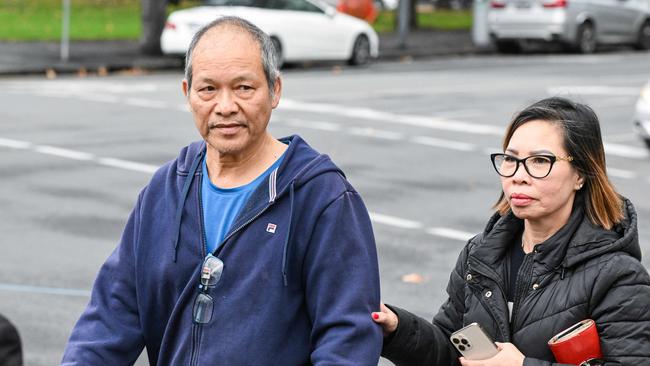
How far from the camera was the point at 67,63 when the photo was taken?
26.1 m

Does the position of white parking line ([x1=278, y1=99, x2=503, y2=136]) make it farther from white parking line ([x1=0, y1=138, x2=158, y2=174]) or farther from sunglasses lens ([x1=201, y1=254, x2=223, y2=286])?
sunglasses lens ([x1=201, y1=254, x2=223, y2=286])

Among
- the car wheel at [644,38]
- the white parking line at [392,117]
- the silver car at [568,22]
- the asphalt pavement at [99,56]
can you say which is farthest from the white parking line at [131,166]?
the car wheel at [644,38]

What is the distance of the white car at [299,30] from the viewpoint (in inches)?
1042

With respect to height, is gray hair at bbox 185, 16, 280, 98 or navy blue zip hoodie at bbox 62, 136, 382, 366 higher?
gray hair at bbox 185, 16, 280, 98

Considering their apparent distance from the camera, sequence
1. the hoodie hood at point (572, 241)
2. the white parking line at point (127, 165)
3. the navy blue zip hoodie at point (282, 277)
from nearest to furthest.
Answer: the navy blue zip hoodie at point (282, 277) → the hoodie hood at point (572, 241) → the white parking line at point (127, 165)

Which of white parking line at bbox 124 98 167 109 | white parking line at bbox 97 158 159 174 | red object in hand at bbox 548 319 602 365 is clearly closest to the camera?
red object in hand at bbox 548 319 602 365

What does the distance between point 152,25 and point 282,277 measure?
25.9m

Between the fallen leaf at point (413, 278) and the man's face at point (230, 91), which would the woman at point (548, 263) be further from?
the fallen leaf at point (413, 278)

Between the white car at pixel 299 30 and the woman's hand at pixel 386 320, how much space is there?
2230 cm

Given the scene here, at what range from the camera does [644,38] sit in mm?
36000

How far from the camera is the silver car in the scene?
32406mm

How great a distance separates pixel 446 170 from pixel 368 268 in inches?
415

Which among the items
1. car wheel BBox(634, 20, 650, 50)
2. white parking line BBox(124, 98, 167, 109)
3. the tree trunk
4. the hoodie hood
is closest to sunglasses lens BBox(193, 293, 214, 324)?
the hoodie hood

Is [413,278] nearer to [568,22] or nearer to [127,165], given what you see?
[127,165]
